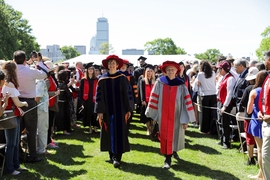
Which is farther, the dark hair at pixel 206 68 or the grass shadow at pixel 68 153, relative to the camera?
the dark hair at pixel 206 68

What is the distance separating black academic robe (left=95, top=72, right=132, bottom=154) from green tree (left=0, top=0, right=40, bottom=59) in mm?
34100

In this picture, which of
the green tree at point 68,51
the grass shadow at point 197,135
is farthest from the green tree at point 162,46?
the grass shadow at point 197,135

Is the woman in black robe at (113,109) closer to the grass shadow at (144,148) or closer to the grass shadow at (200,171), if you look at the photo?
the grass shadow at (200,171)

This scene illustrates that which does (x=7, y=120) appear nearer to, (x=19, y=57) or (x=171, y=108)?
(x=19, y=57)

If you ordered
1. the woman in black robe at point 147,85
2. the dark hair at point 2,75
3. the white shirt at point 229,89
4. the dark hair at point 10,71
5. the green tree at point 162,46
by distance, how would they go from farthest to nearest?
the green tree at point 162,46 < the woman in black robe at point 147,85 < the white shirt at point 229,89 < the dark hair at point 10,71 < the dark hair at point 2,75

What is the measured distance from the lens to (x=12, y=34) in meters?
39.5

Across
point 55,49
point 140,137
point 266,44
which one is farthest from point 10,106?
point 55,49

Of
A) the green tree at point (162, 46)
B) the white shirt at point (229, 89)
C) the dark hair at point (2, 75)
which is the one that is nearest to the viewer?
the dark hair at point (2, 75)

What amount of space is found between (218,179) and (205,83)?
3734 millimetres

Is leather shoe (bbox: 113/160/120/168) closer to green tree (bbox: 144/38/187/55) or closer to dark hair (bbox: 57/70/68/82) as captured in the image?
dark hair (bbox: 57/70/68/82)

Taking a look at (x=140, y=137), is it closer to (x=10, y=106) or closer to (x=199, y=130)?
(x=199, y=130)

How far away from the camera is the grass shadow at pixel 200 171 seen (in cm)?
508

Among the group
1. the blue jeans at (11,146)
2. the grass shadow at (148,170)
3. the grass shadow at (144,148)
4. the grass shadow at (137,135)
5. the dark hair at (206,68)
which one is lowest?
the grass shadow at (148,170)

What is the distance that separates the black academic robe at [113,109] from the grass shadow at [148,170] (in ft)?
1.03
